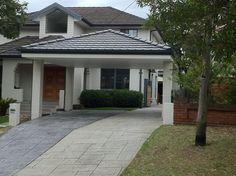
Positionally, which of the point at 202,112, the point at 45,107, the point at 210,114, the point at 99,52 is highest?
the point at 99,52

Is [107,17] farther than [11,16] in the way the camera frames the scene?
Yes

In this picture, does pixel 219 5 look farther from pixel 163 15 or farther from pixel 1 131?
pixel 1 131

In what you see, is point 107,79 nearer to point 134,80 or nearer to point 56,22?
point 134,80

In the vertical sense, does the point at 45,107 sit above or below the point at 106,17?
below

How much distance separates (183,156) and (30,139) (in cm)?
555

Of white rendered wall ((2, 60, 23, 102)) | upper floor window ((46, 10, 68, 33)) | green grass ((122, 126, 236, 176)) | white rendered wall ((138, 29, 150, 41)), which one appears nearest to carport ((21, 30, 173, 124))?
green grass ((122, 126, 236, 176))

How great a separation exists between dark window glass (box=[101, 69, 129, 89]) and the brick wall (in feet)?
55.9

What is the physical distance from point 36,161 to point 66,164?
0.96 m

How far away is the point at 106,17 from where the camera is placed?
3722 cm

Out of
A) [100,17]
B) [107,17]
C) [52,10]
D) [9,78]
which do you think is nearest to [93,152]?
[9,78]

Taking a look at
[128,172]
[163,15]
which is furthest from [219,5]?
[128,172]

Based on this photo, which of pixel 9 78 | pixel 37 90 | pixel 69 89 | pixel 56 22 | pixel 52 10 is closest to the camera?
pixel 37 90

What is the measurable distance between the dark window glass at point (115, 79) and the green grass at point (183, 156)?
63.9 ft

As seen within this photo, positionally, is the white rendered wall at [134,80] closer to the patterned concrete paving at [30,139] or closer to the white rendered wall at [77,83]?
the white rendered wall at [77,83]
